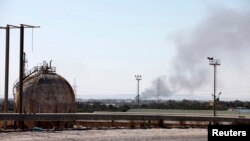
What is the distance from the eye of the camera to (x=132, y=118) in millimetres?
28719

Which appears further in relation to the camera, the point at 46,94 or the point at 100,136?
the point at 46,94

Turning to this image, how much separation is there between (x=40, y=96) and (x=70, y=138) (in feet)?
67.0

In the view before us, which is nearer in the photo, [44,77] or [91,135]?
[91,135]

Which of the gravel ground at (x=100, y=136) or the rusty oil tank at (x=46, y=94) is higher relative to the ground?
the rusty oil tank at (x=46, y=94)

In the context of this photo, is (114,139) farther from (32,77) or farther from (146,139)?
(32,77)

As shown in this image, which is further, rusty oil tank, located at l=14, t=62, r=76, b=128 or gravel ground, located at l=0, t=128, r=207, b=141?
rusty oil tank, located at l=14, t=62, r=76, b=128

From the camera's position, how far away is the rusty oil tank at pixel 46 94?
132ft

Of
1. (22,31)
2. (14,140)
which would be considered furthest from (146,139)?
(22,31)

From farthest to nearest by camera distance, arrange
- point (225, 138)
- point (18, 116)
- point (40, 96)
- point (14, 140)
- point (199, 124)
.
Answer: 1. point (40, 96)
2. point (199, 124)
3. point (18, 116)
4. point (14, 140)
5. point (225, 138)

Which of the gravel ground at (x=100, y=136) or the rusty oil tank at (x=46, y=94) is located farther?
the rusty oil tank at (x=46, y=94)

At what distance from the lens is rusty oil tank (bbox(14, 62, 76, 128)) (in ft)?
132

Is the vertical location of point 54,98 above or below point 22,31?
below

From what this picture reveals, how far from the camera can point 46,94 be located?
4066cm

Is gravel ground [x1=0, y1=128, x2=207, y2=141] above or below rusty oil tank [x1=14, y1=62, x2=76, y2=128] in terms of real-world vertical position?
below
